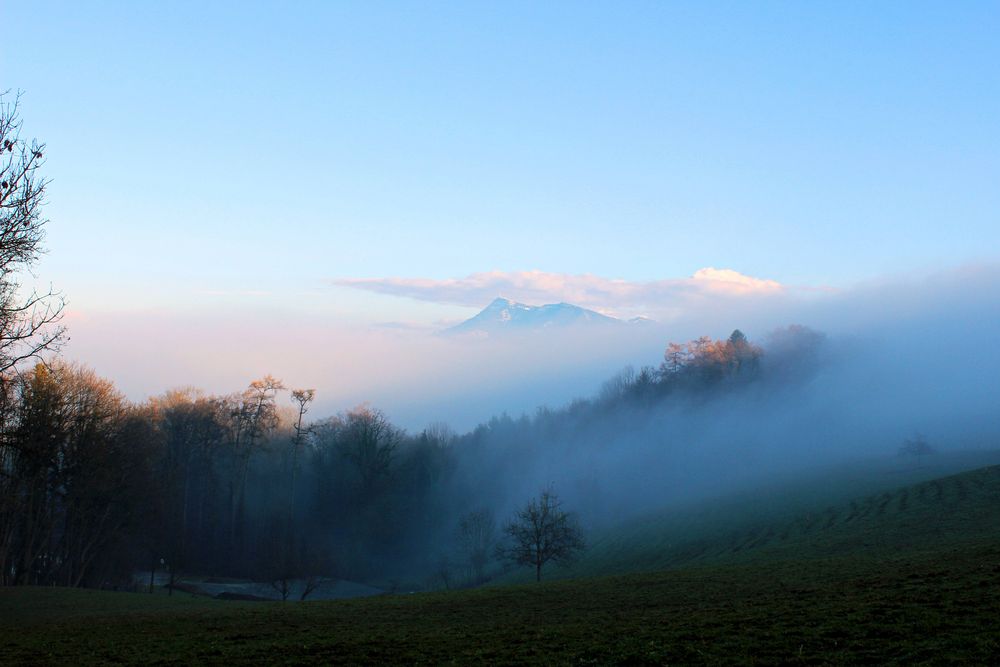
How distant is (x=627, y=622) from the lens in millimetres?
21172

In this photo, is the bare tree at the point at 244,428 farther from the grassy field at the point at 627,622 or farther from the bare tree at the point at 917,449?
the bare tree at the point at 917,449

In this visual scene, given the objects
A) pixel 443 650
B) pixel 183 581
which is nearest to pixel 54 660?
pixel 443 650

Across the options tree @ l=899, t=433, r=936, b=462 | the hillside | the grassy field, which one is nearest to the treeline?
the grassy field

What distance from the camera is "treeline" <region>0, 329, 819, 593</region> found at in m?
53.0

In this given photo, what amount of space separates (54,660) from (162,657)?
8.66 ft

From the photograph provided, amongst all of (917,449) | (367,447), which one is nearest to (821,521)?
(917,449)

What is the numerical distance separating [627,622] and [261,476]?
309 feet

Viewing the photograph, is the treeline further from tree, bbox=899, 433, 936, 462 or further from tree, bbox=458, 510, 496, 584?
tree, bbox=899, 433, 936, 462

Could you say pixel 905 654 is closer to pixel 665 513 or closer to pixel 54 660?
pixel 54 660

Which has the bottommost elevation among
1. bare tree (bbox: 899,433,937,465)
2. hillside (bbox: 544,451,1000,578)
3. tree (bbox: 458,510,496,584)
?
tree (bbox: 458,510,496,584)

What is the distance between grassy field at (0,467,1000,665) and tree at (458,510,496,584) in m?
52.0

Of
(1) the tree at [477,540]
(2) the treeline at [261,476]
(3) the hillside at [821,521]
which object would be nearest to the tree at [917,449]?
(3) the hillside at [821,521]

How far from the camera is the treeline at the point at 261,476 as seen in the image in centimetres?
5303

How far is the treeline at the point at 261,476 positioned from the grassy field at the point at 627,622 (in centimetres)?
836
